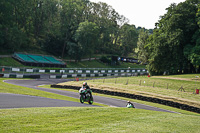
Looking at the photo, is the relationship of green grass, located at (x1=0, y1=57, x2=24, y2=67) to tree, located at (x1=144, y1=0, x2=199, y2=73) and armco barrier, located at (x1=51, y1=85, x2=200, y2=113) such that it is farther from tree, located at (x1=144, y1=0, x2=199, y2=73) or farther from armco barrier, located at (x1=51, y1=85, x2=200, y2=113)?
tree, located at (x1=144, y1=0, x2=199, y2=73)

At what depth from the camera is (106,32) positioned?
102250mm

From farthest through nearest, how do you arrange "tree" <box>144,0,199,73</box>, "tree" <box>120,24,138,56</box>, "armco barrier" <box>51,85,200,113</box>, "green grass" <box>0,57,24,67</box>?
"tree" <box>120,24,138,56</box> < "green grass" <box>0,57,24,67</box> < "tree" <box>144,0,199,73</box> < "armco barrier" <box>51,85,200,113</box>

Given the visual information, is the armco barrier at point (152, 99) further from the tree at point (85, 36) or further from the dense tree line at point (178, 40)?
the tree at point (85, 36)

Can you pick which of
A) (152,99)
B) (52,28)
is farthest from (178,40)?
(52,28)

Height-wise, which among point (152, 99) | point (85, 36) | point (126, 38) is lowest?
point (152, 99)

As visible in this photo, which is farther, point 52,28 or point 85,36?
point 52,28

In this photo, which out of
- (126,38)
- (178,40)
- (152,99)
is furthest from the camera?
(126,38)

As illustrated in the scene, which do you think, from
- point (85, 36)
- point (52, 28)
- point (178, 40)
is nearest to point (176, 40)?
point (178, 40)

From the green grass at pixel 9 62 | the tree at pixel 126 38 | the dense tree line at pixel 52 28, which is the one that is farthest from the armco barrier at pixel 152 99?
the tree at pixel 126 38

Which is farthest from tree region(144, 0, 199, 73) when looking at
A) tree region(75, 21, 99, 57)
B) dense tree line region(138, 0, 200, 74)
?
tree region(75, 21, 99, 57)

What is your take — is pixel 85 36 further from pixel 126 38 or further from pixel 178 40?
pixel 126 38

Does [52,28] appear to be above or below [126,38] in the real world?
below

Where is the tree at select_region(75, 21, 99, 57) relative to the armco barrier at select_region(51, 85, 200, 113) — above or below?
above

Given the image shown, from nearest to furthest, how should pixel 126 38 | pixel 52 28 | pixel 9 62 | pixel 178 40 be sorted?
pixel 178 40
pixel 9 62
pixel 52 28
pixel 126 38
